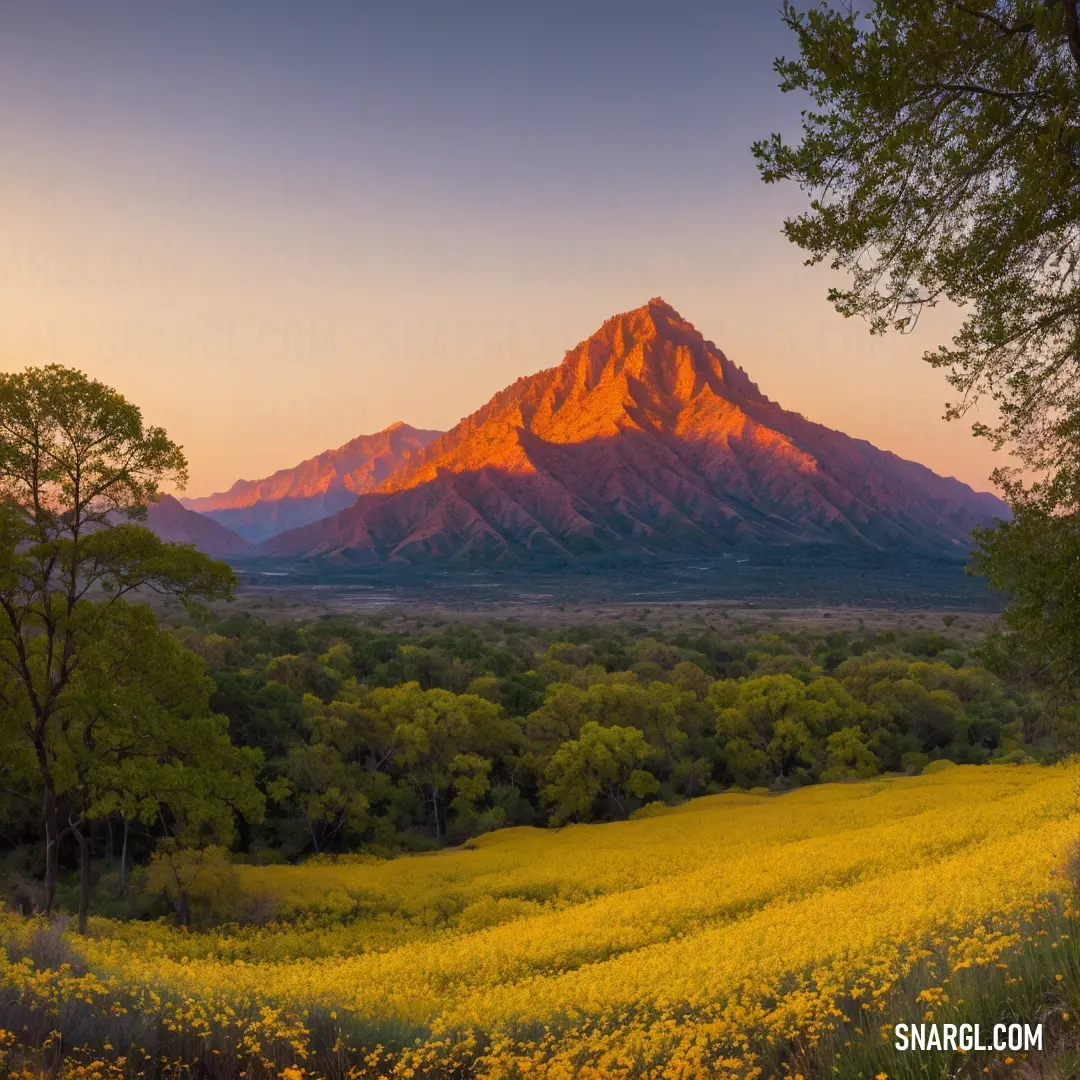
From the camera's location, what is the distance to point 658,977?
13.2 m

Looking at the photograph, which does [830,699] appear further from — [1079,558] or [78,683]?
[78,683]

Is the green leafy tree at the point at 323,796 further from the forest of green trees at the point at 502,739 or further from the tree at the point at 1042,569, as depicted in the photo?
the tree at the point at 1042,569

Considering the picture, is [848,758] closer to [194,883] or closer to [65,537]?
[194,883]

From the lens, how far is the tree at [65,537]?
58.5 ft

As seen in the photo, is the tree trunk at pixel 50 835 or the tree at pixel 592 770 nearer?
the tree trunk at pixel 50 835

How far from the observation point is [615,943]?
17.9m

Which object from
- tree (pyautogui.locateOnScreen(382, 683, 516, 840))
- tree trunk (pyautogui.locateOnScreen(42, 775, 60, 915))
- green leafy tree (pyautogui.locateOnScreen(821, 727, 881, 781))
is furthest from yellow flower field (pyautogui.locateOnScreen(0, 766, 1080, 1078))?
green leafy tree (pyautogui.locateOnScreen(821, 727, 881, 781))

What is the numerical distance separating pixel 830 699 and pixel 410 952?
136 feet

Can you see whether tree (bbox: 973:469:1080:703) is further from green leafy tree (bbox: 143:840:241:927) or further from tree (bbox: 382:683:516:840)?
tree (bbox: 382:683:516:840)

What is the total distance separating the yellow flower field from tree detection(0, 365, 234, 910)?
6557mm

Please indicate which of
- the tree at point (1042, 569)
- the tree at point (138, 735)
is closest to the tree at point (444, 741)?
the tree at point (138, 735)

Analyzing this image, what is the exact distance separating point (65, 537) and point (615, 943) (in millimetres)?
16855

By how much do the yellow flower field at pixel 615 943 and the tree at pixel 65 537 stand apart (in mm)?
6557

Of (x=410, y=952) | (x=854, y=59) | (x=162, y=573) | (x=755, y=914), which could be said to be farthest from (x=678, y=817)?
(x=854, y=59)
